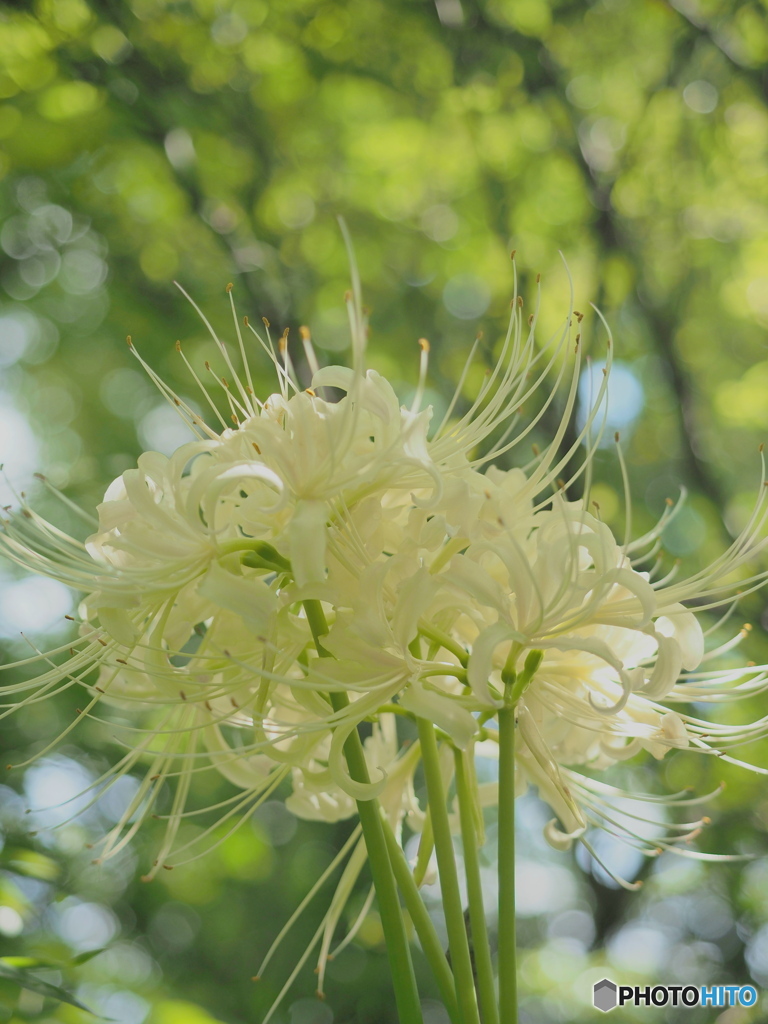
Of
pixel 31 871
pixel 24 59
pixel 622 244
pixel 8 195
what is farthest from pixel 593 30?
pixel 31 871

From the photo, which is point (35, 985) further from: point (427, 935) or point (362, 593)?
point (362, 593)

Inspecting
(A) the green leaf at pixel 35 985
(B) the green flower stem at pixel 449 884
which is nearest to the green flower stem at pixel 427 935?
(B) the green flower stem at pixel 449 884

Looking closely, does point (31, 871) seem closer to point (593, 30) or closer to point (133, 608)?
point (133, 608)

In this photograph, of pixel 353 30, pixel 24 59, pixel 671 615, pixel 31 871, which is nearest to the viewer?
pixel 671 615

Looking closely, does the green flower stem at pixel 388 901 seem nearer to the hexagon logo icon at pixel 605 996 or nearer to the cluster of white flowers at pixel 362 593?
the cluster of white flowers at pixel 362 593

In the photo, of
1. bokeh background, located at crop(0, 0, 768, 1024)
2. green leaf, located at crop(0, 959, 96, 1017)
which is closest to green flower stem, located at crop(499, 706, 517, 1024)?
green leaf, located at crop(0, 959, 96, 1017)

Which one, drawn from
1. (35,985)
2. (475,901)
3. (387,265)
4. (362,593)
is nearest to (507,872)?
(475,901)

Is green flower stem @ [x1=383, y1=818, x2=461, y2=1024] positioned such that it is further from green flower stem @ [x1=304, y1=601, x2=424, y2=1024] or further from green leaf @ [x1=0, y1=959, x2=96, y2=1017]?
green leaf @ [x1=0, y1=959, x2=96, y2=1017]
